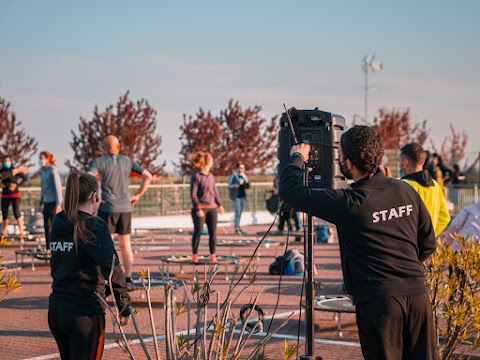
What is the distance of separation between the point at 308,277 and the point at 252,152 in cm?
5012

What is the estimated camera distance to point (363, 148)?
505 cm

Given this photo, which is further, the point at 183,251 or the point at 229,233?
the point at 229,233

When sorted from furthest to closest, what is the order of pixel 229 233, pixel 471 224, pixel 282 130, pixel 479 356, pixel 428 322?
1. pixel 229 233
2. pixel 471 224
3. pixel 479 356
4. pixel 282 130
5. pixel 428 322

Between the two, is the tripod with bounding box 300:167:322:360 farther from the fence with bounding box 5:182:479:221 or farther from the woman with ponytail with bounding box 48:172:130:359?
the fence with bounding box 5:182:479:221

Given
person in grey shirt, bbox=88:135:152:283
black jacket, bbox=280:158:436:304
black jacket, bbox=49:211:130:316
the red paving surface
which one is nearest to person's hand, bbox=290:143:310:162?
black jacket, bbox=280:158:436:304

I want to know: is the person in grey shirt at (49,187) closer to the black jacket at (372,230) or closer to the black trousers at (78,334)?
the black trousers at (78,334)

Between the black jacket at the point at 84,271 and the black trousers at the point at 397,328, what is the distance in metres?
1.50

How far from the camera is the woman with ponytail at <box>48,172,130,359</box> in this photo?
5.68 meters

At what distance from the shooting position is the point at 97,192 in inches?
239

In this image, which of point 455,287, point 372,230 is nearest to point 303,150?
point 372,230

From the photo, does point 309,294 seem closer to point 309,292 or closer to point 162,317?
point 309,292

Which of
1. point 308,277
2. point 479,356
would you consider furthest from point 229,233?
point 308,277

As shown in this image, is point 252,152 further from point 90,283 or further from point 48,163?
point 90,283

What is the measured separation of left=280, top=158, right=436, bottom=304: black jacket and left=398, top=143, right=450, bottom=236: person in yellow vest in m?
4.04
